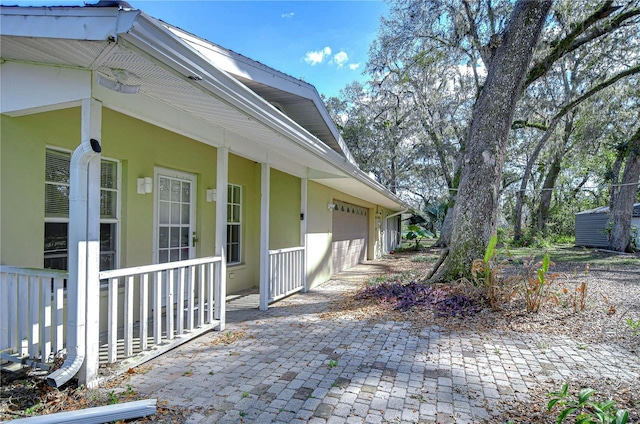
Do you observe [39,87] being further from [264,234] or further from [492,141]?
[492,141]

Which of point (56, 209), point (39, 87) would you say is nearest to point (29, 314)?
point (56, 209)

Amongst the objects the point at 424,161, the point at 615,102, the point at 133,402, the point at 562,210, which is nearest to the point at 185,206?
the point at 133,402

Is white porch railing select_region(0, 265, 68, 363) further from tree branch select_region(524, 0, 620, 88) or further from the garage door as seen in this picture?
tree branch select_region(524, 0, 620, 88)

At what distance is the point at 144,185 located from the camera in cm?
487

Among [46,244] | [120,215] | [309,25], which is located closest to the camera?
[46,244]

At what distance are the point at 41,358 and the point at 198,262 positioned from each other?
5.45ft

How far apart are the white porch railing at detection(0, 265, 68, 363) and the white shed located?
21.3 metres

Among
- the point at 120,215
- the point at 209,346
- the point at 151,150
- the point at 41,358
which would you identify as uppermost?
the point at 151,150

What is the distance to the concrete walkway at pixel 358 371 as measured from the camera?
8.96 ft

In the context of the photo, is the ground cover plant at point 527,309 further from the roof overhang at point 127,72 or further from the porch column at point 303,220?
the roof overhang at point 127,72

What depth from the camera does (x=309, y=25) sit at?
11.7 meters

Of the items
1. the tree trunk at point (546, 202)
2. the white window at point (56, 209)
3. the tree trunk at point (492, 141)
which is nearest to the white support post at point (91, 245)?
the white window at point (56, 209)

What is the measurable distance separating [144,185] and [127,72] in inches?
95.1

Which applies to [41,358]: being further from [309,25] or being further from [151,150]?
[309,25]
